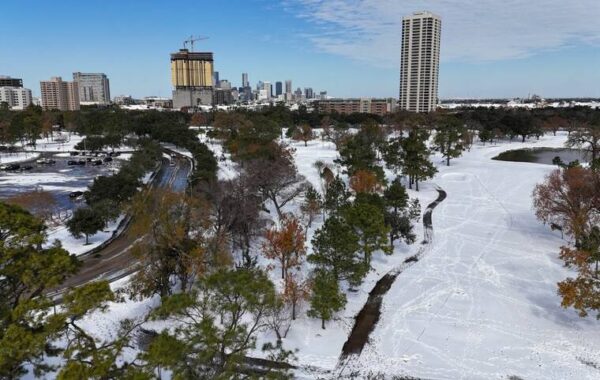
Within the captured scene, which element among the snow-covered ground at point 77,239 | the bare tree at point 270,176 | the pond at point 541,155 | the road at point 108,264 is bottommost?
the road at point 108,264

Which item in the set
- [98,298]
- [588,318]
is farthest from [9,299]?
[588,318]

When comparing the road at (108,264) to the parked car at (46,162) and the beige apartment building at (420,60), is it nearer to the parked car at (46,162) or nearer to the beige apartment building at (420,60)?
the parked car at (46,162)

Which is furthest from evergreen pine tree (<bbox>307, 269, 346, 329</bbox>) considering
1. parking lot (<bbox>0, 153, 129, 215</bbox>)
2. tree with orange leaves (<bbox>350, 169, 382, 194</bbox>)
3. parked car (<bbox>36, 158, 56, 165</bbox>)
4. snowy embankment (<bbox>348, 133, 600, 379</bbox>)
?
parked car (<bbox>36, 158, 56, 165</bbox>)

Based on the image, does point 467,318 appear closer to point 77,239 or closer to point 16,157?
point 77,239

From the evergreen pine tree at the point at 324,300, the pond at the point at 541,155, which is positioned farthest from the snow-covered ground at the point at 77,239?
the pond at the point at 541,155

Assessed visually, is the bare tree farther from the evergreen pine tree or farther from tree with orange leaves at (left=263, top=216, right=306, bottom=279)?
the evergreen pine tree

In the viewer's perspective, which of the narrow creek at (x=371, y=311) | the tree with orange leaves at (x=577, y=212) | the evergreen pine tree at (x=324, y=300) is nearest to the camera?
the narrow creek at (x=371, y=311)

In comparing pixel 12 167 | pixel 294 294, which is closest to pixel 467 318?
pixel 294 294
